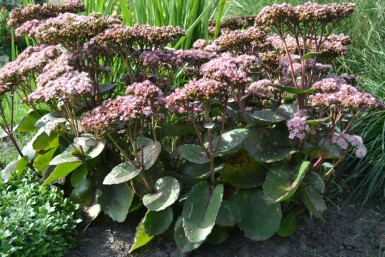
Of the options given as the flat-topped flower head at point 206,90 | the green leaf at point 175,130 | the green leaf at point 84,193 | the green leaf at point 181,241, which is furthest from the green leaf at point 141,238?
the flat-topped flower head at point 206,90

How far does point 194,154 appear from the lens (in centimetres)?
243

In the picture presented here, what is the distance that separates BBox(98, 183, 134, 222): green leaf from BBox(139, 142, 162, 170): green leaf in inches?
7.7

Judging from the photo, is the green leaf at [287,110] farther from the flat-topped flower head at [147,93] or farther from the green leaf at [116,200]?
the green leaf at [116,200]

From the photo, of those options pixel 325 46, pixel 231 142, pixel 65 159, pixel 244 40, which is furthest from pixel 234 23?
pixel 65 159

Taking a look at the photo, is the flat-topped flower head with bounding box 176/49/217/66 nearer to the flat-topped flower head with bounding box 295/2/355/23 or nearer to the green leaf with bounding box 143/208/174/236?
the flat-topped flower head with bounding box 295/2/355/23

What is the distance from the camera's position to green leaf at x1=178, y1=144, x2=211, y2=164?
2.39 metres

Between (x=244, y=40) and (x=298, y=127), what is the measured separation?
0.60 meters

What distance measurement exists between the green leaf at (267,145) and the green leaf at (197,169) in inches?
6.9

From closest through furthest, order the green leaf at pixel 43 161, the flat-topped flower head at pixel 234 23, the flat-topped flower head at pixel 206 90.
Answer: the flat-topped flower head at pixel 206 90 → the green leaf at pixel 43 161 → the flat-topped flower head at pixel 234 23

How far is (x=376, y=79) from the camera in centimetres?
357

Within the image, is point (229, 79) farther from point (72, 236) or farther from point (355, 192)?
point (355, 192)

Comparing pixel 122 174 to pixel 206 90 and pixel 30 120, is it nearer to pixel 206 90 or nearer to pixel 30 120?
pixel 206 90

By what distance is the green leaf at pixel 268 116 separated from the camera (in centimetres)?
242

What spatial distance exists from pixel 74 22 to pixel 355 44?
2.50 m
